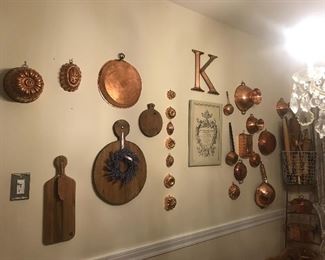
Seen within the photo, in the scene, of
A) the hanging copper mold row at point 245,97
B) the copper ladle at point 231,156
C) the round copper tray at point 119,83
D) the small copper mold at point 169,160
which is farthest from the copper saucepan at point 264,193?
the round copper tray at point 119,83

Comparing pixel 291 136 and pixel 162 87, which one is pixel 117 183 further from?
pixel 291 136

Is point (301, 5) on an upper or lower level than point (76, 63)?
upper

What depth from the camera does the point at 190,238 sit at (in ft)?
6.61

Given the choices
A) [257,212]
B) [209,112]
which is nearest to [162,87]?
A: [209,112]

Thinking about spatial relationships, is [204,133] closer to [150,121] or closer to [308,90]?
[150,121]

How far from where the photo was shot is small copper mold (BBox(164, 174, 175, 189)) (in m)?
1.91

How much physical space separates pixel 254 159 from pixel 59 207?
63.7 inches

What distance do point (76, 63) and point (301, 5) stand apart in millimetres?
1488

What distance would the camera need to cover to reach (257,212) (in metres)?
2.56

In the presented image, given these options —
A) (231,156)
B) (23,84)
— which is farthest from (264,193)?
(23,84)

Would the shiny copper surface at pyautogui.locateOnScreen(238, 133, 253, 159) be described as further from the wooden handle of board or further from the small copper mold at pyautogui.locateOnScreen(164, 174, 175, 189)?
the wooden handle of board

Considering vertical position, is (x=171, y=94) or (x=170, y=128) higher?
(x=171, y=94)

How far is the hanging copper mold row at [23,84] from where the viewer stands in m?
1.29

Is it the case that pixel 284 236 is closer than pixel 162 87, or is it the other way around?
pixel 162 87
